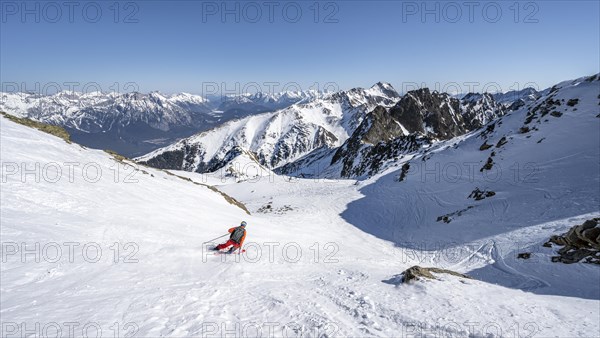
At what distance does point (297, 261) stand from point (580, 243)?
50.0 ft

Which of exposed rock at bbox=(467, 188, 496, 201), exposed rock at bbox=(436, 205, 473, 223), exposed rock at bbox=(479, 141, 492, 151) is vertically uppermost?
exposed rock at bbox=(479, 141, 492, 151)

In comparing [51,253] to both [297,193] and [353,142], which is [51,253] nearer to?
[297,193]

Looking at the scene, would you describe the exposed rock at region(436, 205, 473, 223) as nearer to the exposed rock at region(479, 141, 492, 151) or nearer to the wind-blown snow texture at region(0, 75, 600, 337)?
the wind-blown snow texture at region(0, 75, 600, 337)

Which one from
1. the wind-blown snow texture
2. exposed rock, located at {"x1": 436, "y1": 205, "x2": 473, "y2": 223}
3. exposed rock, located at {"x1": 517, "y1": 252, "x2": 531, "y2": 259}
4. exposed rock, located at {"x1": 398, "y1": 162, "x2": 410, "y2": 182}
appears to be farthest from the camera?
exposed rock, located at {"x1": 398, "y1": 162, "x2": 410, "y2": 182}

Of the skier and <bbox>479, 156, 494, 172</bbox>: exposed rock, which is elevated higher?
<bbox>479, 156, 494, 172</bbox>: exposed rock

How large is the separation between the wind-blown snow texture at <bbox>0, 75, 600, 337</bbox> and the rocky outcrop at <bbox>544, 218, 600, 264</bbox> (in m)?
0.69

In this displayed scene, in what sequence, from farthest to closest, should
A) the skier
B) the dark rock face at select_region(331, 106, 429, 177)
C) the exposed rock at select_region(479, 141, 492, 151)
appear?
the dark rock face at select_region(331, 106, 429, 177)
the exposed rock at select_region(479, 141, 492, 151)
the skier

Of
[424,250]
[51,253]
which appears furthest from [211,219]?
[424,250]

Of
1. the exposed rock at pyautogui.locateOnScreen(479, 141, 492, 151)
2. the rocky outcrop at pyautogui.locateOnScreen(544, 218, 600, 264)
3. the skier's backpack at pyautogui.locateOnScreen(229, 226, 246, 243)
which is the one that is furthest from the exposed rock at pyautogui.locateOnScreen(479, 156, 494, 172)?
the skier's backpack at pyautogui.locateOnScreen(229, 226, 246, 243)

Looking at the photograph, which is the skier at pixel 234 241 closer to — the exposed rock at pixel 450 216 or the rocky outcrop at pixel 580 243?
the rocky outcrop at pixel 580 243

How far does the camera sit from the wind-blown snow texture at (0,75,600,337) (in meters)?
8.59

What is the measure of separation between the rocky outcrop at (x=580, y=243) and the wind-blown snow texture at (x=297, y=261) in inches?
27.2

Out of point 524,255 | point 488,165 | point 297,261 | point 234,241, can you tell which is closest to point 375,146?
point 488,165

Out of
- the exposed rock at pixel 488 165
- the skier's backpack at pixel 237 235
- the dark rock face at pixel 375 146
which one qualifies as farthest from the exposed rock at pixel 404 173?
the skier's backpack at pixel 237 235
